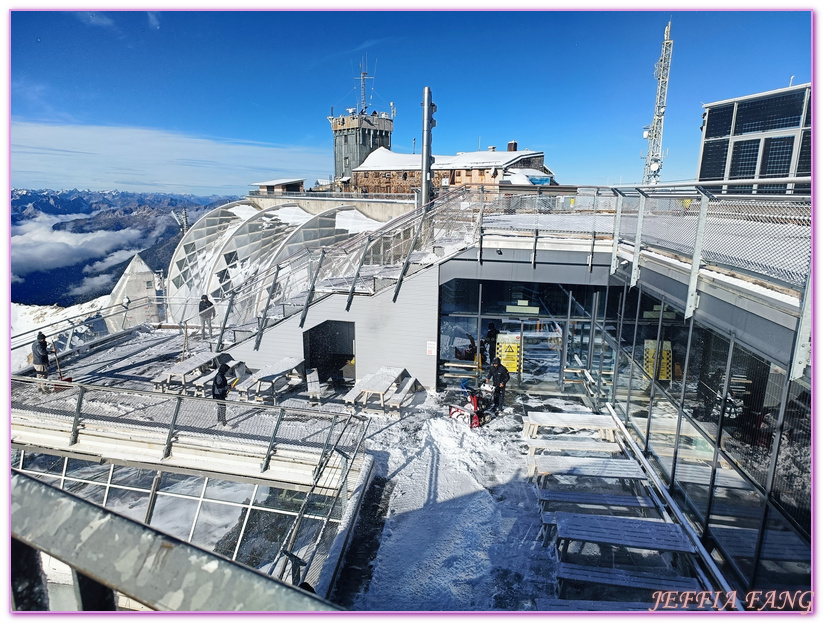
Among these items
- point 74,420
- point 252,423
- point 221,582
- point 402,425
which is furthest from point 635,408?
point 74,420

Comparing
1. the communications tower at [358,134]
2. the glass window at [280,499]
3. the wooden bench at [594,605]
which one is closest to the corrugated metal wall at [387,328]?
the glass window at [280,499]

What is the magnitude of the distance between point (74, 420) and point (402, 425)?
21.5 feet

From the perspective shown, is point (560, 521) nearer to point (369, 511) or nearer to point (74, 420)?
point (369, 511)

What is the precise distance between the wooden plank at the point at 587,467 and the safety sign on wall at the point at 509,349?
4.82 m

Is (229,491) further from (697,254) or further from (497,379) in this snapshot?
(697,254)

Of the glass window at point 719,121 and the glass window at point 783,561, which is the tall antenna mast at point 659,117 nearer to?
the glass window at point 719,121

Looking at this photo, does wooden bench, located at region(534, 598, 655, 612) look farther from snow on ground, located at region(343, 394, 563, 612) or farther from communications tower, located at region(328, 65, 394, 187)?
communications tower, located at region(328, 65, 394, 187)

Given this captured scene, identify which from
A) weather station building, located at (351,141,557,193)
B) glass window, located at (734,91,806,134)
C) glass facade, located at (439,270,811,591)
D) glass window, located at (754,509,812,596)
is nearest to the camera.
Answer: glass window, located at (754,509,812,596)

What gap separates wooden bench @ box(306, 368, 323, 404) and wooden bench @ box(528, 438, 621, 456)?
5465mm

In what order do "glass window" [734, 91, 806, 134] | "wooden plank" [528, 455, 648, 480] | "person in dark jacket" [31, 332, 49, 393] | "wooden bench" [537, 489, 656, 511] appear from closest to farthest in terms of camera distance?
"wooden bench" [537, 489, 656, 511] < "wooden plank" [528, 455, 648, 480] < "person in dark jacket" [31, 332, 49, 393] < "glass window" [734, 91, 806, 134]

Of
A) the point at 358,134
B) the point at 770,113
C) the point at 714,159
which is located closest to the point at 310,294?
the point at 714,159

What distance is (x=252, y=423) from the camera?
9008mm

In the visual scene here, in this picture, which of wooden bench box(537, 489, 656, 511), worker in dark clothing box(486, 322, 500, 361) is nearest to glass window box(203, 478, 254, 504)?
wooden bench box(537, 489, 656, 511)

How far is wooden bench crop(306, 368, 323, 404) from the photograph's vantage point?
38.7 ft
